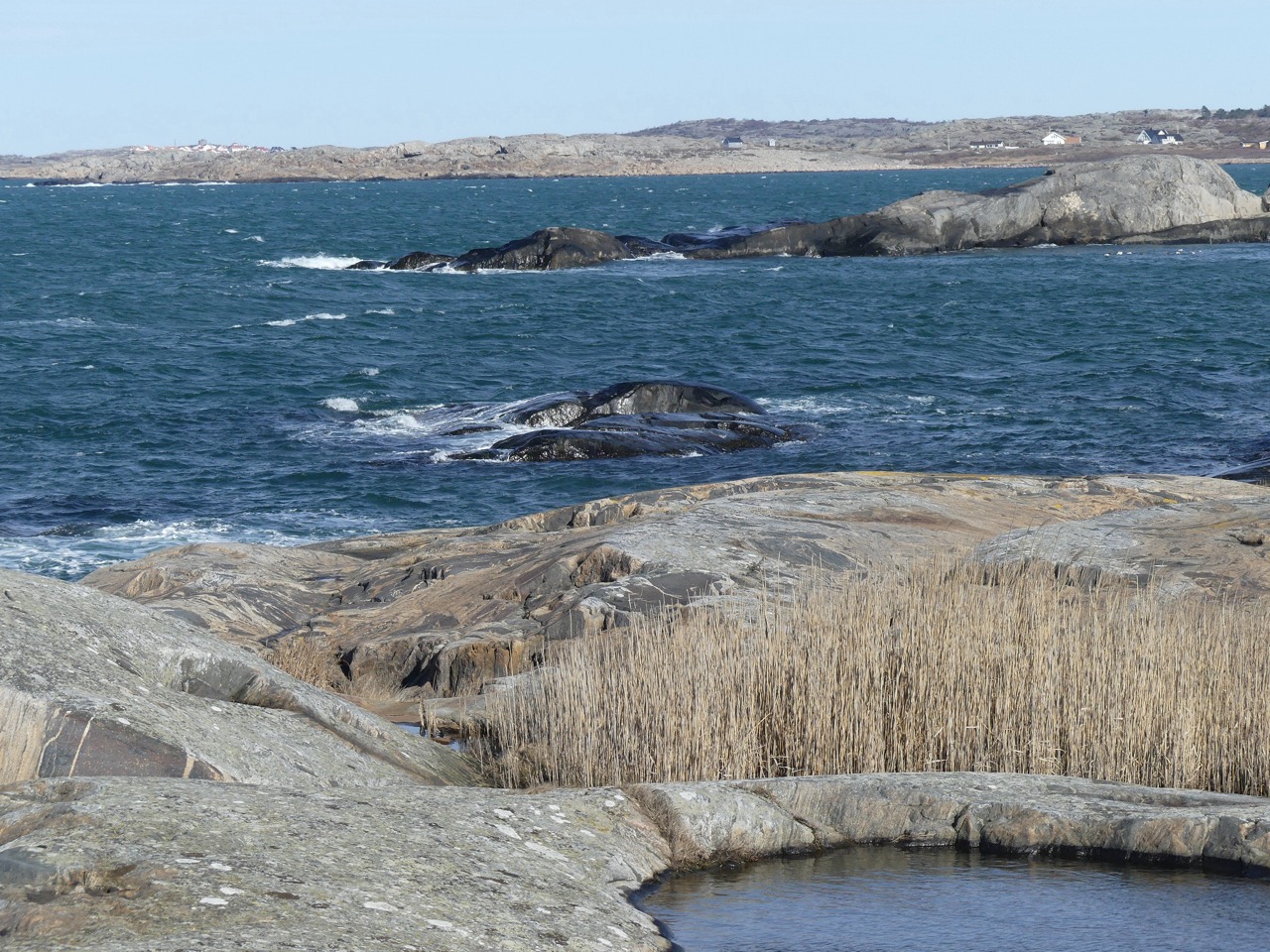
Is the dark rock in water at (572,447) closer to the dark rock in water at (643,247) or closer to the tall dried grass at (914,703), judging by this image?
the tall dried grass at (914,703)

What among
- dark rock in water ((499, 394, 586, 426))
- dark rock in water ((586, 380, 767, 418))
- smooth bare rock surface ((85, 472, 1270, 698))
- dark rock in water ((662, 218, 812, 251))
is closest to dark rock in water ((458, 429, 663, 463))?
dark rock in water ((499, 394, 586, 426))

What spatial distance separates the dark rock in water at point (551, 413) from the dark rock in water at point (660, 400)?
266mm

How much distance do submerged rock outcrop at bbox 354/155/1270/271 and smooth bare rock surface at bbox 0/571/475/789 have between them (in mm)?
62719

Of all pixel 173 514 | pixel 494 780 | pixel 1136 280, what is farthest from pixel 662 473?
pixel 1136 280

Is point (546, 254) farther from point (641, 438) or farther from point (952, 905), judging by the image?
point (952, 905)

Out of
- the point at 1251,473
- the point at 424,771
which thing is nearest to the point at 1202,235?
the point at 1251,473

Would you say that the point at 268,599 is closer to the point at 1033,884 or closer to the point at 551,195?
the point at 1033,884

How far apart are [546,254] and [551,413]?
38.4 meters

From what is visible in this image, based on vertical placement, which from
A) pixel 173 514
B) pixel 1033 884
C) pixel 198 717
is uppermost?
pixel 198 717

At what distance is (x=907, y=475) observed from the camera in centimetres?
1697

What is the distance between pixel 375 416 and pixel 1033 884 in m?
26.9

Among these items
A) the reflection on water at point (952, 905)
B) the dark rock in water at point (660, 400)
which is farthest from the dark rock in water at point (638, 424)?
the reflection on water at point (952, 905)

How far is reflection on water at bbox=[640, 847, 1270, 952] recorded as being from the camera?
6.21 m

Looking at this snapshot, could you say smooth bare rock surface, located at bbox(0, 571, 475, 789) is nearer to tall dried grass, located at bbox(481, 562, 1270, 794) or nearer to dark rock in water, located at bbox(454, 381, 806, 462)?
tall dried grass, located at bbox(481, 562, 1270, 794)
